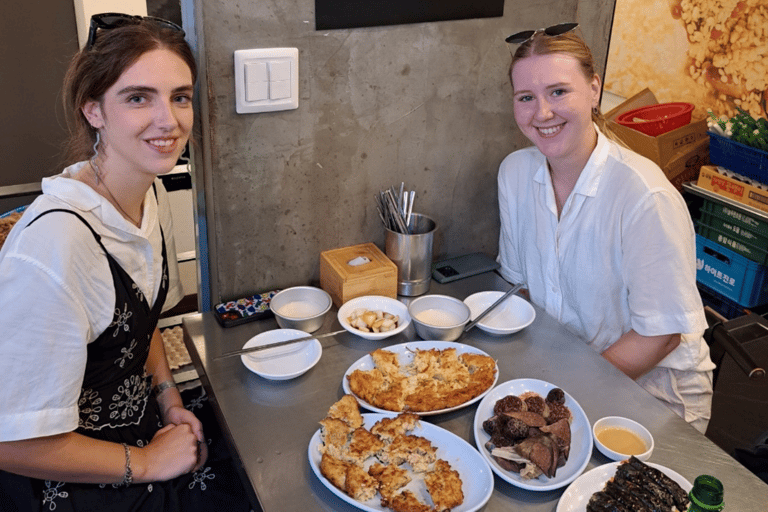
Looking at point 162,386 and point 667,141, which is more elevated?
point 667,141

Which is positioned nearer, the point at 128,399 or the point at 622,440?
the point at 622,440

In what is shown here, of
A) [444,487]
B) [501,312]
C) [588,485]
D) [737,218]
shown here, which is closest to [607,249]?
[501,312]

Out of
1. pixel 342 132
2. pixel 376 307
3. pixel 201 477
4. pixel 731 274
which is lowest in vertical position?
pixel 731 274

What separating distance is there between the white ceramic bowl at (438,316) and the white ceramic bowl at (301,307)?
0.21 metres

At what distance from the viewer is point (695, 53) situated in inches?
145

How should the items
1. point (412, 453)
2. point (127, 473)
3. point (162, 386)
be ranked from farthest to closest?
point (162, 386)
point (127, 473)
point (412, 453)

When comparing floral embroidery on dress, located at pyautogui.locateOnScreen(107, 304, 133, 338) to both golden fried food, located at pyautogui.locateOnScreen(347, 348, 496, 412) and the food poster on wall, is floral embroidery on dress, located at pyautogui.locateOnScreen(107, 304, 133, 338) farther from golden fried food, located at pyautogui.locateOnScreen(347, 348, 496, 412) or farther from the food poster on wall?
the food poster on wall

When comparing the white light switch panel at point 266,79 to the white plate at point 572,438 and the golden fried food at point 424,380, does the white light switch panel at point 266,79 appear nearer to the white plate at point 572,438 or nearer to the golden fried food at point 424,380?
the golden fried food at point 424,380

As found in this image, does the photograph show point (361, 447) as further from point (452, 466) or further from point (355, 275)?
point (355, 275)

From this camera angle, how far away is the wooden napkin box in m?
1.66

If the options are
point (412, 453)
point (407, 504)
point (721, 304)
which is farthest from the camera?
point (721, 304)

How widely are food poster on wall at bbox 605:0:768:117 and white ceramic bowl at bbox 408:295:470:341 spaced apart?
2527mm

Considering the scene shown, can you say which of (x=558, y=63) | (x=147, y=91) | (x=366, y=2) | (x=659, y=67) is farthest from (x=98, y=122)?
(x=659, y=67)

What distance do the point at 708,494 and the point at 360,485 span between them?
1.69ft
